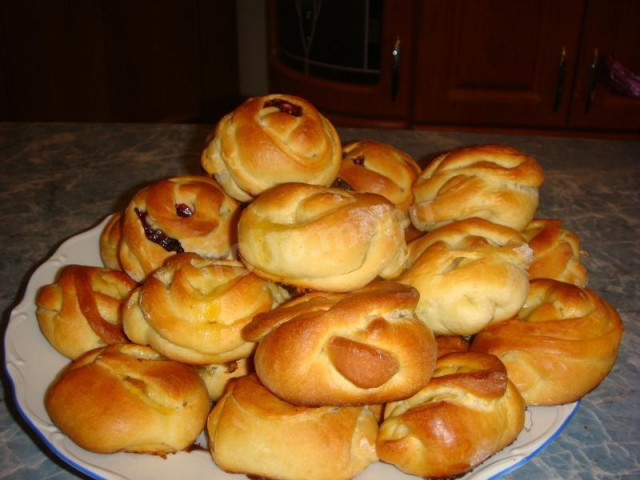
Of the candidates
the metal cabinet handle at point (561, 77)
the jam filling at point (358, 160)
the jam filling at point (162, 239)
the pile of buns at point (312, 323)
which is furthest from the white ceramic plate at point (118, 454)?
the metal cabinet handle at point (561, 77)

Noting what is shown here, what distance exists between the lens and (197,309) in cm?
95

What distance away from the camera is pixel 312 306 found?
2.91 ft

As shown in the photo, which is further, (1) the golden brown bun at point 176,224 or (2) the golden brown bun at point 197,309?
(1) the golden brown bun at point 176,224

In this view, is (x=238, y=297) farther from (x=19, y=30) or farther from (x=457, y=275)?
(x=19, y=30)

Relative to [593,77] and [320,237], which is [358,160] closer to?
[320,237]

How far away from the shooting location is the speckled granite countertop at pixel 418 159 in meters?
1.12

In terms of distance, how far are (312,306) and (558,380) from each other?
42 centimetres

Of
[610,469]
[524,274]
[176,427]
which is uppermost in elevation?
[524,274]

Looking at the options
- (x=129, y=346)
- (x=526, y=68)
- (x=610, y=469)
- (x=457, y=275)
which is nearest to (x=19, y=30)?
(x=526, y=68)

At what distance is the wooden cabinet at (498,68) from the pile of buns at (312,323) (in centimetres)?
213

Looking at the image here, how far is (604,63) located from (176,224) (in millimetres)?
2744

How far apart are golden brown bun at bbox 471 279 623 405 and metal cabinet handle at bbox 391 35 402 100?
233 centimetres

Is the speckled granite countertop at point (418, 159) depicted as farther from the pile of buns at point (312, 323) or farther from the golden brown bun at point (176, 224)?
the golden brown bun at point (176, 224)

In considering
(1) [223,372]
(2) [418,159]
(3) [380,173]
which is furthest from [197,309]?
(2) [418,159]
